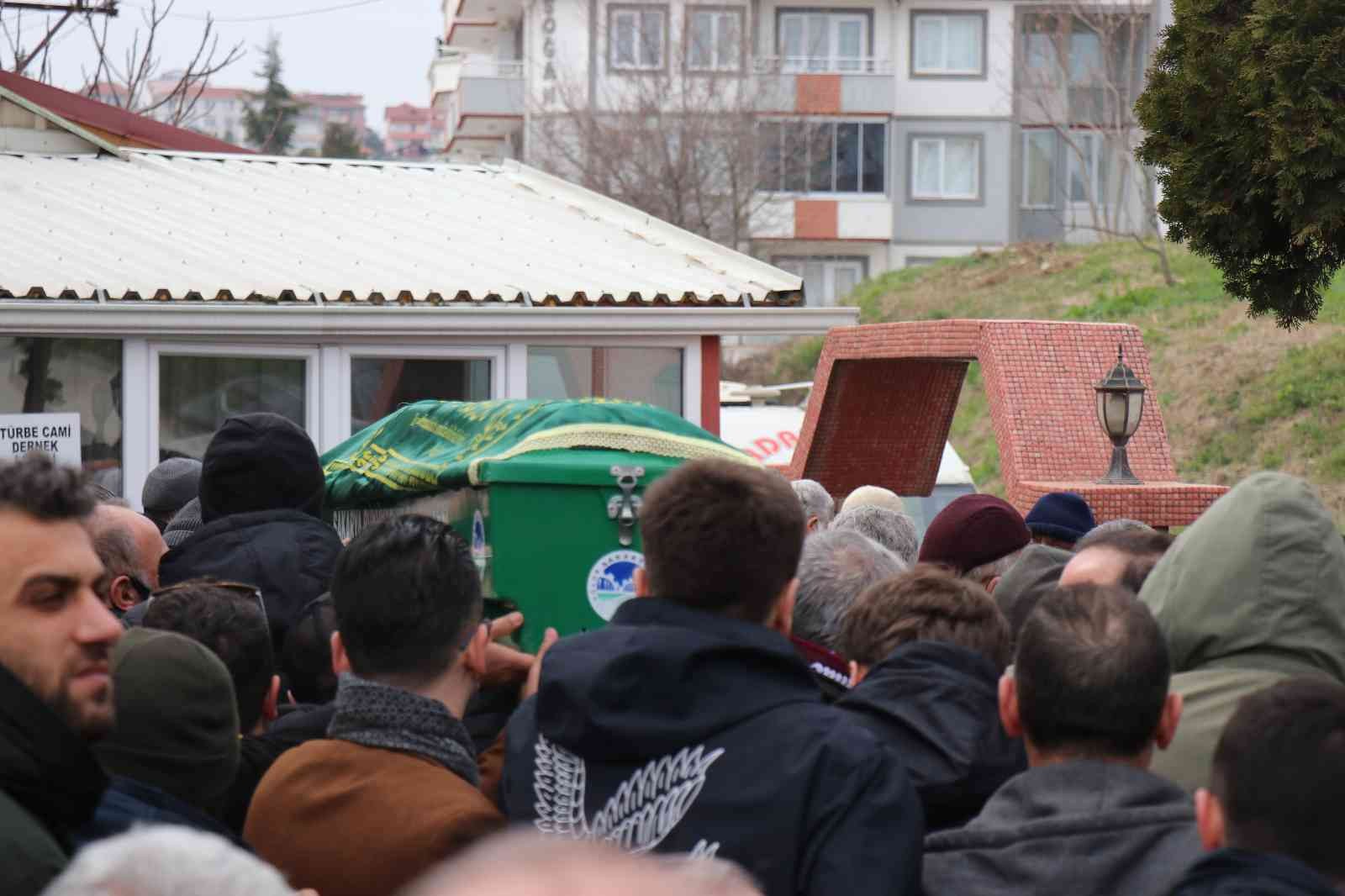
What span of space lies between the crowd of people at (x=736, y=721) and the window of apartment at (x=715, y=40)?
3651 cm

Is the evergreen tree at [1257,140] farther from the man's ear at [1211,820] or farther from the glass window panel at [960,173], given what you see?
the glass window panel at [960,173]

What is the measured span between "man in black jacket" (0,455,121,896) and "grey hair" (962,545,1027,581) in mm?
3237

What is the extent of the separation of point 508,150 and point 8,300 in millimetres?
36835

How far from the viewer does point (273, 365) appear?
407 inches

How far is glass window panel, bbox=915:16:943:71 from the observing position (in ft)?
145

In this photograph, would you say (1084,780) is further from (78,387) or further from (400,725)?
(78,387)

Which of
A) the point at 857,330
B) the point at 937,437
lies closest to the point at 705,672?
the point at 857,330

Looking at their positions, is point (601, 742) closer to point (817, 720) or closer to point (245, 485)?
point (817, 720)

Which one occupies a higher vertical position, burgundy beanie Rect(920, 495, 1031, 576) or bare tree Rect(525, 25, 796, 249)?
bare tree Rect(525, 25, 796, 249)

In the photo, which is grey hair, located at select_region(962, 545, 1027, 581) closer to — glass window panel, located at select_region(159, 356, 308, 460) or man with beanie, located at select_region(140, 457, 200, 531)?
man with beanie, located at select_region(140, 457, 200, 531)

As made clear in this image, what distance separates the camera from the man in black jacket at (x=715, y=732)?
2855mm

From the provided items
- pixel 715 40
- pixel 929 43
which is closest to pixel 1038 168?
pixel 929 43

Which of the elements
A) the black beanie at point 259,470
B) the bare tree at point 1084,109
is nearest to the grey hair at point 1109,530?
the black beanie at point 259,470

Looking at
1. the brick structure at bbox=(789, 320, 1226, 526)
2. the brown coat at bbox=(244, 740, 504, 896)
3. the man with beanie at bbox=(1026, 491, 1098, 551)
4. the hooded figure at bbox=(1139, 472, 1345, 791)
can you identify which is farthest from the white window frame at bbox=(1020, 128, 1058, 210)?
the brown coat at bbox=(244, 740, 504, 896)
